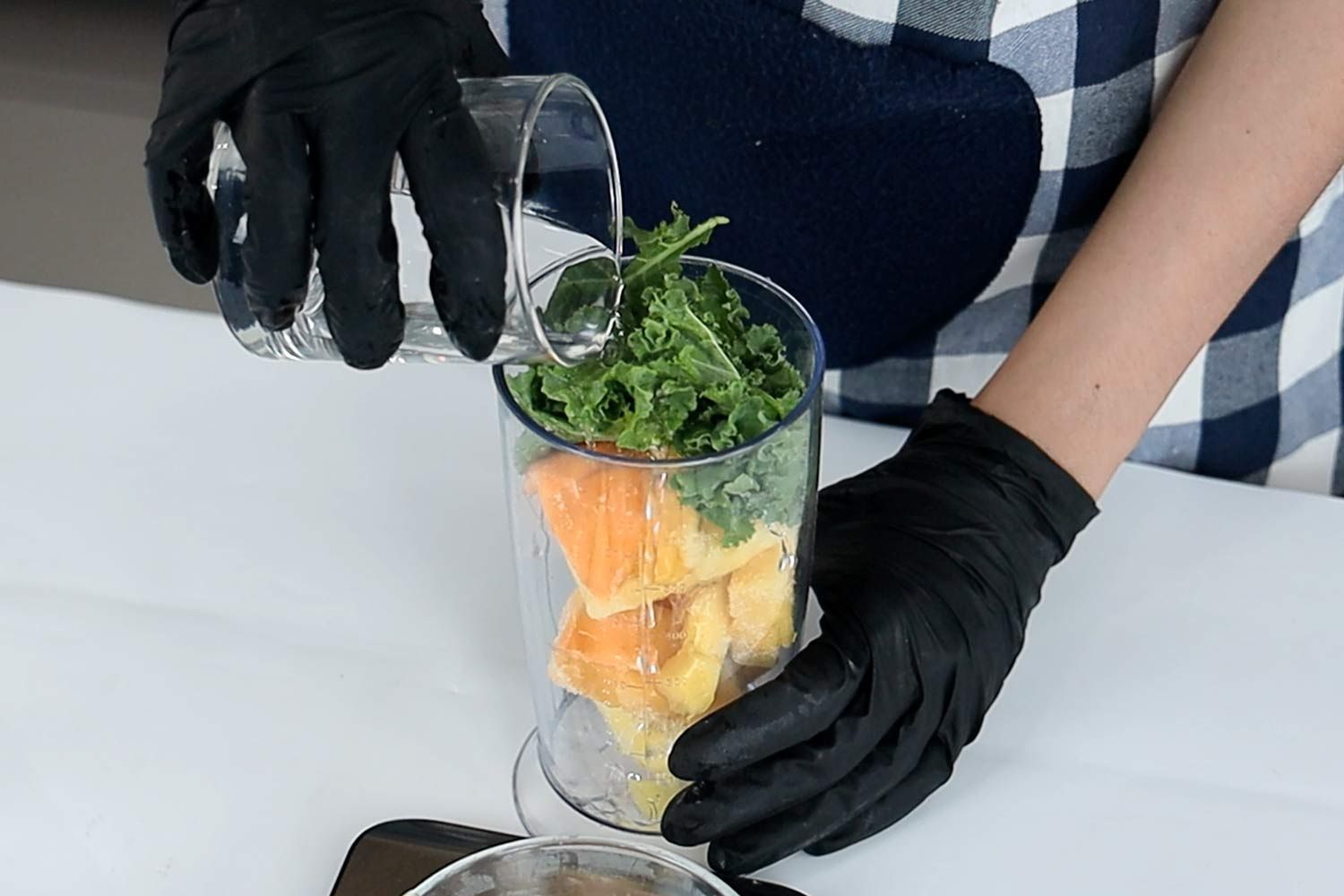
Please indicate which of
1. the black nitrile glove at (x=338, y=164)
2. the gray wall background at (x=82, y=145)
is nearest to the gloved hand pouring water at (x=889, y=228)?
the black nitrile glove at (x=338, y=164)

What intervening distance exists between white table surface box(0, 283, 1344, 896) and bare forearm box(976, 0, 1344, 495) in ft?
0.30

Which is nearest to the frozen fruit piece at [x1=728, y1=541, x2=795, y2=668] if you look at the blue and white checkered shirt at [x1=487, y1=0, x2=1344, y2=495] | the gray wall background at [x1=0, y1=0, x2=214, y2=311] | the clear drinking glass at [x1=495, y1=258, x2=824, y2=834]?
the clear drinking glass at [x1=495, y1=258, x2=824, y2=834]

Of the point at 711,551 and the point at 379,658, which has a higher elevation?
the point at 711,551

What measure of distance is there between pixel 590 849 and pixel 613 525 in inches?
5.3

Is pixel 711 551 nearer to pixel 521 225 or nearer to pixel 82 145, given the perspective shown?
pixel 521 225

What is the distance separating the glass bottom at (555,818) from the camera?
67 centimetres

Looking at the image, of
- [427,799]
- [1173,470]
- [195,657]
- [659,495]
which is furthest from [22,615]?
[1173,470]

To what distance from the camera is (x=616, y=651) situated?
612 millimetres

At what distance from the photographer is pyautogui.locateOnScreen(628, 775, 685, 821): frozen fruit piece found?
662 mm

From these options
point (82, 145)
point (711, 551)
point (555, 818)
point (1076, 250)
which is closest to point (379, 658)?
point (555, 818)

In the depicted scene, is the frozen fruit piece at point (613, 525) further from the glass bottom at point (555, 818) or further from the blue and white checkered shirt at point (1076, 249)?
the blue and white checkered shirt at point (1076, 249)

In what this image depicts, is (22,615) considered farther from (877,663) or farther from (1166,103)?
(1166,103)

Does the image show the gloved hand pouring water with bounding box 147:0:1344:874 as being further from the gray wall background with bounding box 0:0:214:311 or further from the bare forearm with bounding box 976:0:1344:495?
the gray wall background with bounding box 0:0:214:311

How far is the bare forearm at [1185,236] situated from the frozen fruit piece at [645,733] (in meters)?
0.26
